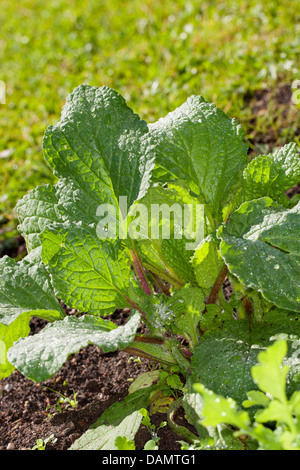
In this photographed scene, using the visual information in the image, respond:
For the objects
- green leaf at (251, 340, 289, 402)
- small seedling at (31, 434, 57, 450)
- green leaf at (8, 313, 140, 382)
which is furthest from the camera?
small seedling at (31, 434, 57, 450)

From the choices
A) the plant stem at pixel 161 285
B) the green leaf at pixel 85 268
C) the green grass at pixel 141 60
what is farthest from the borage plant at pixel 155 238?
the green grass at pixel 141 60

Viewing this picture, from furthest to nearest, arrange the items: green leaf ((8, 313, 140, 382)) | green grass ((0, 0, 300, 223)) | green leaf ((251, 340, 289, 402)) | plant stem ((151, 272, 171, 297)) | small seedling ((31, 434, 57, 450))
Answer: green grass ((0, 0, 300, 223)) → plant stem ((151, 272, 171, 297)) → small seedling ((31, 434, 57, 450)) → green leaf ((8, 313, 140, 382)) → green leaf ((251, 340, 289, 402))

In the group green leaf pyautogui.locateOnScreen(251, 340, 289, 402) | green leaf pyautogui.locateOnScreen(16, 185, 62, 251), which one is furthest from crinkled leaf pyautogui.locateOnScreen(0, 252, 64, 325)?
green leaf pyautogui.locateOnScreen(251, 340, 289, 402)

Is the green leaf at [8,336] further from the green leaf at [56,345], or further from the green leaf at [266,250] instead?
the green leaf at [266,250]

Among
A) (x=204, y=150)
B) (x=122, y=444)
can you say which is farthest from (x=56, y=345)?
(x=204, y=150)

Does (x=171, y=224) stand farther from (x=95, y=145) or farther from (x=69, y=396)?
(x=69, y=396)

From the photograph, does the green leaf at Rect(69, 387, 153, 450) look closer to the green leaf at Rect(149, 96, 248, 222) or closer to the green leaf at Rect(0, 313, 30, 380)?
the green leaf at Rect(0, 313, 30, 380)
